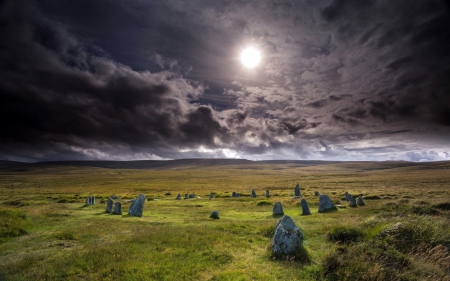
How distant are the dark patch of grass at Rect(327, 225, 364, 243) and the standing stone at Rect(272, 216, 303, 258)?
3.05m

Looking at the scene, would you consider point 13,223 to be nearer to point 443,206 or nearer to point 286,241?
point 286,241

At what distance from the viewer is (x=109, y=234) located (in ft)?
57.3

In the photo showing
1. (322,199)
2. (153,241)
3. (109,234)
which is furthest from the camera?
(322,199)

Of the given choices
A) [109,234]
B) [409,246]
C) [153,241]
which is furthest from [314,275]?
[109,234]

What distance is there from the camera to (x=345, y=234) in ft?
46.8

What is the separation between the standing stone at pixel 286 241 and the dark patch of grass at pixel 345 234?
3.05m

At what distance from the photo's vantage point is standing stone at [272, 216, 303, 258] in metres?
12.3

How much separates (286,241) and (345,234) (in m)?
4.48

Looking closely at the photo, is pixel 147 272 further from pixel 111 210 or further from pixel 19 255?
pixel 111 210

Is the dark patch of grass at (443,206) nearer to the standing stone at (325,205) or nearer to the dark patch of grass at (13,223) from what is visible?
the standing stone at (325,205)

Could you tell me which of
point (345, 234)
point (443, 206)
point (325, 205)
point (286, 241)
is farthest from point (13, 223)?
point (443, 206)

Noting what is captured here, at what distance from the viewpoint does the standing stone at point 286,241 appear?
40.3 ft

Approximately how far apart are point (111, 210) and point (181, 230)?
1527cm

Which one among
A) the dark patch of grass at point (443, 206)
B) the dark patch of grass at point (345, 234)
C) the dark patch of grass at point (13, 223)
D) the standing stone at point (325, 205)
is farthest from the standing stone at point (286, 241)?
the dark patch of grass at point (443, 206)
